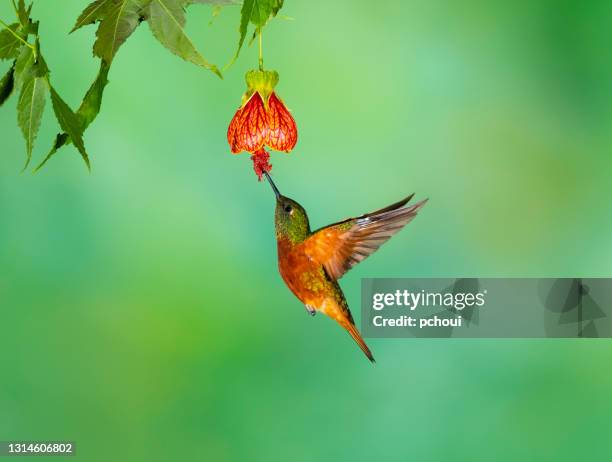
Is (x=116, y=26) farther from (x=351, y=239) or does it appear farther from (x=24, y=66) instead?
(x=351, y=239)

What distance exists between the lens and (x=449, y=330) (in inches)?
56.6

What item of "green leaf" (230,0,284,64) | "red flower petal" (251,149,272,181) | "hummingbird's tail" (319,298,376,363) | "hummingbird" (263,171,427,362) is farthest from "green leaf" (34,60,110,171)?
"hummingbird's tail" (319,298,376,363)

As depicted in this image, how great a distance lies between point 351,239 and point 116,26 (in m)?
0.53

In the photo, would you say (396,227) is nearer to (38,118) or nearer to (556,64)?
Answer: (38,118)

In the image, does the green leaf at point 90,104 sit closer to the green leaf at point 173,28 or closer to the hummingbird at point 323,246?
the green leaf at point 173,28

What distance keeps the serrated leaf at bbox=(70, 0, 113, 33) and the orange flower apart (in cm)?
20

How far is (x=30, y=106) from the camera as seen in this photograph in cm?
50

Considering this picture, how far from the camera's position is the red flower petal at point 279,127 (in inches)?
26.9

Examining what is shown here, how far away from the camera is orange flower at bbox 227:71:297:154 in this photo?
685 mm

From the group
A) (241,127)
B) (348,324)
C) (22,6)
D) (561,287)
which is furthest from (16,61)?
(561,287)

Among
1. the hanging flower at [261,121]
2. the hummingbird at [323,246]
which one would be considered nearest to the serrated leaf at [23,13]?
the hanging flower at [261,121]

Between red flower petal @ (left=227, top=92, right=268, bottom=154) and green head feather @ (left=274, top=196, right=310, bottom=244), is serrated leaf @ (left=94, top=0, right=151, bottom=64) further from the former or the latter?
green head feather @ (left=274, top=196, right=310, bottom=244)

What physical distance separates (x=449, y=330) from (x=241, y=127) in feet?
2.83

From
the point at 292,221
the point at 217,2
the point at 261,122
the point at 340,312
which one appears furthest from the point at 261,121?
the point at 340,312
